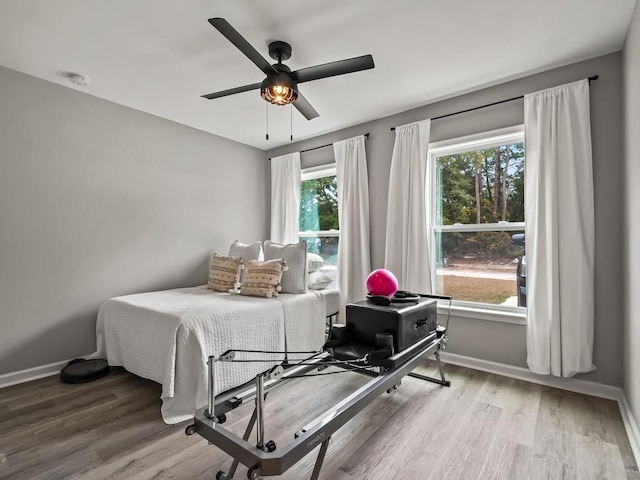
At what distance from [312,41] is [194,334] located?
2196 millimetres

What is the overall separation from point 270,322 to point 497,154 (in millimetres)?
2573

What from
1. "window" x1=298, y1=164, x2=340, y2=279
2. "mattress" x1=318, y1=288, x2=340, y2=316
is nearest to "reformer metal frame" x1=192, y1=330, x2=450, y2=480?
"mattress" x1=318, y1=288, x2=340, y2=316

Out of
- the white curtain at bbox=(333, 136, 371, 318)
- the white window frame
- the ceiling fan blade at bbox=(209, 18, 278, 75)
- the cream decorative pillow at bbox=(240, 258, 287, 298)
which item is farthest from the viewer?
the white window frame

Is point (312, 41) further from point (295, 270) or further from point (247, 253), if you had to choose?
point (247, 253)

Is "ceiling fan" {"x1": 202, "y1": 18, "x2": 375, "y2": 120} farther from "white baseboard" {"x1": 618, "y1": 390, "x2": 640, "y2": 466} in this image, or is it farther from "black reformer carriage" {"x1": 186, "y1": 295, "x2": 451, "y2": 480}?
"white baseboard" {"x1": 618, "y1": 390, "x2": 640, "y2": 466}

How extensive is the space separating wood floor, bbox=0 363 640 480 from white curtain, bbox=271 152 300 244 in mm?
2244

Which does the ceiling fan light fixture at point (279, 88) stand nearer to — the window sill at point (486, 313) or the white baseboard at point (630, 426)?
the window sill at point (486, 313)

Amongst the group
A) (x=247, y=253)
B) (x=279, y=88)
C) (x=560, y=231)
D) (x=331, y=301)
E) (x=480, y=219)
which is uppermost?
(x=279, y=88)

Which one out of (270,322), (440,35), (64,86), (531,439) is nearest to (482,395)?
(531,439)

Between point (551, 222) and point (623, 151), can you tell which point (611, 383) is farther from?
point (623, 151)

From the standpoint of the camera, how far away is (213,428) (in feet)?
4.42

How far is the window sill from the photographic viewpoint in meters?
2.81

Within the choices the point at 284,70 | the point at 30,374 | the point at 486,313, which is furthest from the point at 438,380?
the point at 30,374

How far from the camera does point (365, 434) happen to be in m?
1.99
